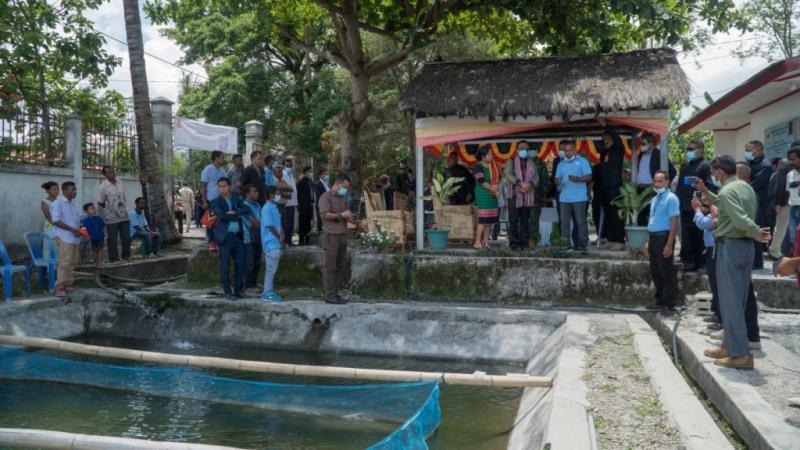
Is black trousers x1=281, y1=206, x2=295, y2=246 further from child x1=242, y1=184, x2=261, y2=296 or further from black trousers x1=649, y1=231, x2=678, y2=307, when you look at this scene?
black trousers x1=649, y1=231, x2=678, y2=307

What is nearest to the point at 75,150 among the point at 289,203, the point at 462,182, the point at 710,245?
the point at 289,203

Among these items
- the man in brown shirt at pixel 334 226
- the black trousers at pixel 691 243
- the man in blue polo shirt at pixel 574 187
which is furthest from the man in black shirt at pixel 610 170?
the man in brown shirt at pixel 334 226

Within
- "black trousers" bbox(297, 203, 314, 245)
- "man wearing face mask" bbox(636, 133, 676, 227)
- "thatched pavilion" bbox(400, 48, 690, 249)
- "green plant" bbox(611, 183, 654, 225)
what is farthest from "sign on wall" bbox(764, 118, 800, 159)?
"black trousers" bbox(297, 203, 314, 245)

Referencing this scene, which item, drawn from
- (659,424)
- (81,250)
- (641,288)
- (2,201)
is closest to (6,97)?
(2,201)

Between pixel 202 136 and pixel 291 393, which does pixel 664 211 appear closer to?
pixel 291 393

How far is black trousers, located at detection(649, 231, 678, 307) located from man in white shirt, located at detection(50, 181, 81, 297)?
28.6 ft

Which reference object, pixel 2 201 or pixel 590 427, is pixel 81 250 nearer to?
pixel 2 201

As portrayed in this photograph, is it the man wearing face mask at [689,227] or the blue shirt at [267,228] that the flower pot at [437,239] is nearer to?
the blue shirt at [267,228]

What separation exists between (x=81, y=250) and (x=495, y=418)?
383 inches

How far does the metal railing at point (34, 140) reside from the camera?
11.8 meters

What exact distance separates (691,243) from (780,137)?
19.3ft

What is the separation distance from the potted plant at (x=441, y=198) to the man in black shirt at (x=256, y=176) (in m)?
2.86

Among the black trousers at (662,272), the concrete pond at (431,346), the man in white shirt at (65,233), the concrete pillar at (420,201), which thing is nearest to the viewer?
the concrete pond at (431,346)

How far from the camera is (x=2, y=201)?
454 inches
